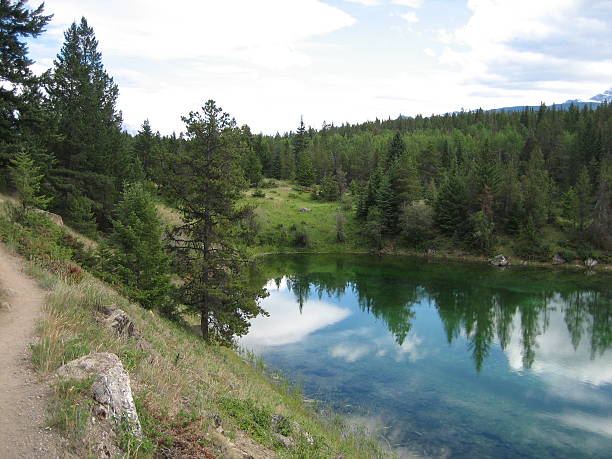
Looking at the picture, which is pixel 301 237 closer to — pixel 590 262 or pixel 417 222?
pixel 417 222

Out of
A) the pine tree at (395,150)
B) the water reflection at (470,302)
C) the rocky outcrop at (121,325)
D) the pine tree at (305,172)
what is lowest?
the water reflection at (470,302)

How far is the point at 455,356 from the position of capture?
31766mm

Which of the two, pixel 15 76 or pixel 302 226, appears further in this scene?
pixel 302 226

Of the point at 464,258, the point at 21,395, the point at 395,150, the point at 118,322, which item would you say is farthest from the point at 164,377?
the point at 395,150

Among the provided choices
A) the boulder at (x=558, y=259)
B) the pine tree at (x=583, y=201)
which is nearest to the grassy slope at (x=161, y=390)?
the boulder at (x=558, y=259)

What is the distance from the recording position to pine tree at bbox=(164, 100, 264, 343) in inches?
879

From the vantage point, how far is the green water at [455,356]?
20.9 meters

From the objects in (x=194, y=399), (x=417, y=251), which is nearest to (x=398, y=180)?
(x=417, y=251)

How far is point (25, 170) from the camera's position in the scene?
23.0 m

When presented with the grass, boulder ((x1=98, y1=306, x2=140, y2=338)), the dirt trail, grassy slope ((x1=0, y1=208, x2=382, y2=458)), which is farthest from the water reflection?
the dirt trail

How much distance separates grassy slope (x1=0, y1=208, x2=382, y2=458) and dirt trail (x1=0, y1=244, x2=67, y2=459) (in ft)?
0.86

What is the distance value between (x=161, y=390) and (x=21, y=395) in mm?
3107

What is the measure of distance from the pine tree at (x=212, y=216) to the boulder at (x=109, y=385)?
14.0 m

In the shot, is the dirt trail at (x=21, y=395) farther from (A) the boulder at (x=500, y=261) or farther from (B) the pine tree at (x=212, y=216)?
(A) the boulder at (x=500, y=261)
